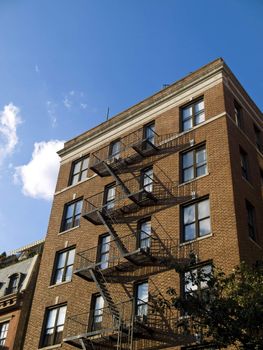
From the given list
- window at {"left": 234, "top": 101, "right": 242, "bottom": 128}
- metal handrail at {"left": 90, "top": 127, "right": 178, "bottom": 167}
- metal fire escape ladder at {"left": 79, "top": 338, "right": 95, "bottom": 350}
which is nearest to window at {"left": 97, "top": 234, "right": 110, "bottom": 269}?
metal fire escape ladder at {"left": 79, "top": 338, "right": 95, "bottom": 350}

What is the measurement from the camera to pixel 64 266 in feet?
93.5

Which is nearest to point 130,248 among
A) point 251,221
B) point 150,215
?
point 150,215

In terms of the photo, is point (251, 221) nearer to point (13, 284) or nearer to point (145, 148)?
point (145, 148)

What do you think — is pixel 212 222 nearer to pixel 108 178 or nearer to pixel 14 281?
pixel 108 178

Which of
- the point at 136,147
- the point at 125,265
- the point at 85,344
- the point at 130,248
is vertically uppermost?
the point at 136,147

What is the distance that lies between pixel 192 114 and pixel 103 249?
9615 millimetres

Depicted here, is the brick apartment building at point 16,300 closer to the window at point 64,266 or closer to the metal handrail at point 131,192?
the window at point 64,266

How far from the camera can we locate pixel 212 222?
74.4 feet

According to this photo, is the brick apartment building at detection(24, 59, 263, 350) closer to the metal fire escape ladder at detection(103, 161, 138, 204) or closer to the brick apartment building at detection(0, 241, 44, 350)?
the metal fire escape ladder at detection(103, 161, 138, 204)

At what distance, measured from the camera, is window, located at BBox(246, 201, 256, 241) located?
77.1 feet

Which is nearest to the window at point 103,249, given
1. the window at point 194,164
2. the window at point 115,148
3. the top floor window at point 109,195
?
the top floor window at point 109,195

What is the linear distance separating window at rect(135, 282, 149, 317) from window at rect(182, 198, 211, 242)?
3087 millimetres

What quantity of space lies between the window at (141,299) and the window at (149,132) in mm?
9765

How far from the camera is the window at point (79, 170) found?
33.0m
